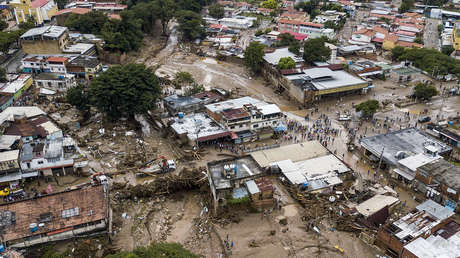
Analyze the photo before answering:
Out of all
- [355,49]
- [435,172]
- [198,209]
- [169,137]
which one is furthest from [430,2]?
[198,209]

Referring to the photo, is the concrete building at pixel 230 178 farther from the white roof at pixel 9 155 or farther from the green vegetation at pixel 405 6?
the green vegetation at pixel 405 6

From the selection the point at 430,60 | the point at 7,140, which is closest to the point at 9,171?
the point at 7,140

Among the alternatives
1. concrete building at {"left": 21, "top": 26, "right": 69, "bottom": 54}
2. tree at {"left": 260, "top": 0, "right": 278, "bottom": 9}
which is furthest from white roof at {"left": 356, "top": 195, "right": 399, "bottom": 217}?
tree at {"left": 260, "top": 0, "right": 278, "bottom": 9}

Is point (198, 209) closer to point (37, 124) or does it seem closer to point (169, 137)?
point (169, 137)

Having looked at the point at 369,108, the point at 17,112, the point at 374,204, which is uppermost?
the point at 17,112

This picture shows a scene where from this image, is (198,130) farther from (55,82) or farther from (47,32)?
(47,32)
